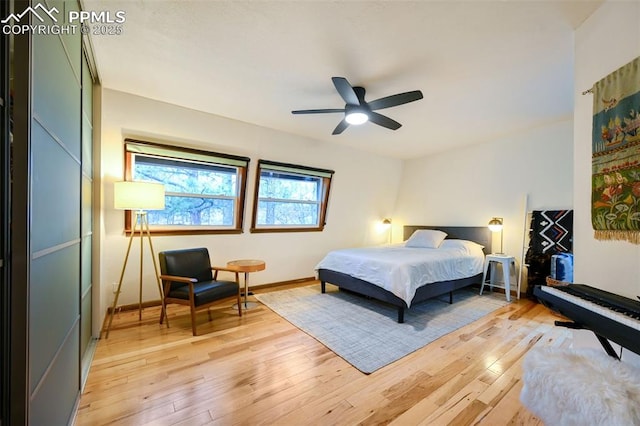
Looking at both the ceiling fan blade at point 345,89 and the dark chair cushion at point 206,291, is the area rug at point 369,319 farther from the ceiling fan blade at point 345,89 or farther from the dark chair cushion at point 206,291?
the ceiling fan blade at point 345,89

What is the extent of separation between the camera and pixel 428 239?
4.58 meters

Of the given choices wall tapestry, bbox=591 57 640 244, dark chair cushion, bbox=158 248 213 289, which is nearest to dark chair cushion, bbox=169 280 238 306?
dark chair cushion, bbox=158 248 213 289

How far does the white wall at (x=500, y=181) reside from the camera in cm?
370

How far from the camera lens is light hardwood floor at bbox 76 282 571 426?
5.16ft

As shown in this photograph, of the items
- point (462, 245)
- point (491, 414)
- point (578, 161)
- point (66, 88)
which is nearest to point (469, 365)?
point (491, 414)

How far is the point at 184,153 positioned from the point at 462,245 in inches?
175

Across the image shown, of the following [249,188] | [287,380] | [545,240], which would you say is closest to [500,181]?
[545,240]

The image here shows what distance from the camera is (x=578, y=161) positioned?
69.6 inches

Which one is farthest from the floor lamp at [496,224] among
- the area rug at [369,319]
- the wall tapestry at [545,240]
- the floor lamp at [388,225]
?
the floor lamp at [388,225]

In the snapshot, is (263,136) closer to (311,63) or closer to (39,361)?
(311,63)

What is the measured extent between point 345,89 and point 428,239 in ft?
10.8

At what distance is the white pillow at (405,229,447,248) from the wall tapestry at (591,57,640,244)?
2.89 m

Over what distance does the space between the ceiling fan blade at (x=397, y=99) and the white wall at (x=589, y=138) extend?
42.0 inches

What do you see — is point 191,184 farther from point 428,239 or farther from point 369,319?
point 428,239
